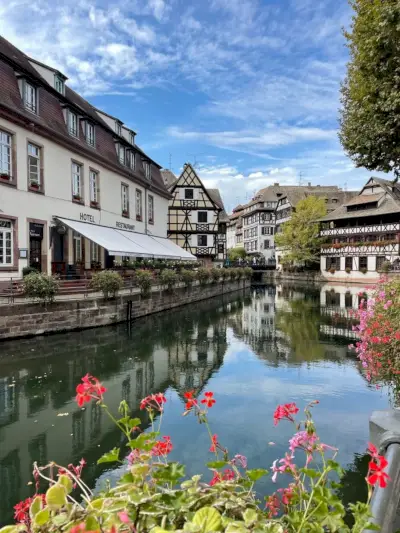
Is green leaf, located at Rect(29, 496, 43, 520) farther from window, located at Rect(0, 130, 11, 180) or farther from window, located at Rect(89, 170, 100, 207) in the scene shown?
window, located at Rect(89, 170, 100, 207)

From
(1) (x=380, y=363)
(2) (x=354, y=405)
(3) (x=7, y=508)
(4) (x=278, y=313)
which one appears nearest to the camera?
(3) (x=7, y=508)

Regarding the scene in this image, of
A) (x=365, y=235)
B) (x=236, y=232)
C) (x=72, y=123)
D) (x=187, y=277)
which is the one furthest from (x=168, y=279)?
(x=236, y=232)

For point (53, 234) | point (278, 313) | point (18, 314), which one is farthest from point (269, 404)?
point (278, 313)

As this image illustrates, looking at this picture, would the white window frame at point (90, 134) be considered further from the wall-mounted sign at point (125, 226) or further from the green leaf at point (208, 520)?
the green leaf at point (208, 520)

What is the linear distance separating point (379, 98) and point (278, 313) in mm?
14320

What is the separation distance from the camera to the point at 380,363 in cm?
581

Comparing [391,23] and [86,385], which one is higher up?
[391,23]

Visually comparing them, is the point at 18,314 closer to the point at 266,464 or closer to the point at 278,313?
the point at 266,464

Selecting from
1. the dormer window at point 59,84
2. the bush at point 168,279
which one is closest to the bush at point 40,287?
the bush at point 168,279

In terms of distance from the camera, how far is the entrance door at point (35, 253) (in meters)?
16.9

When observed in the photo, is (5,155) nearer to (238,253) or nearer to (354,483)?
(354,483)

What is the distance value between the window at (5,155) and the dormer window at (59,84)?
223 inches

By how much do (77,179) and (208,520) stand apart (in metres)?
20.5

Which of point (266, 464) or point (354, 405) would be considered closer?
point (266, 464)
